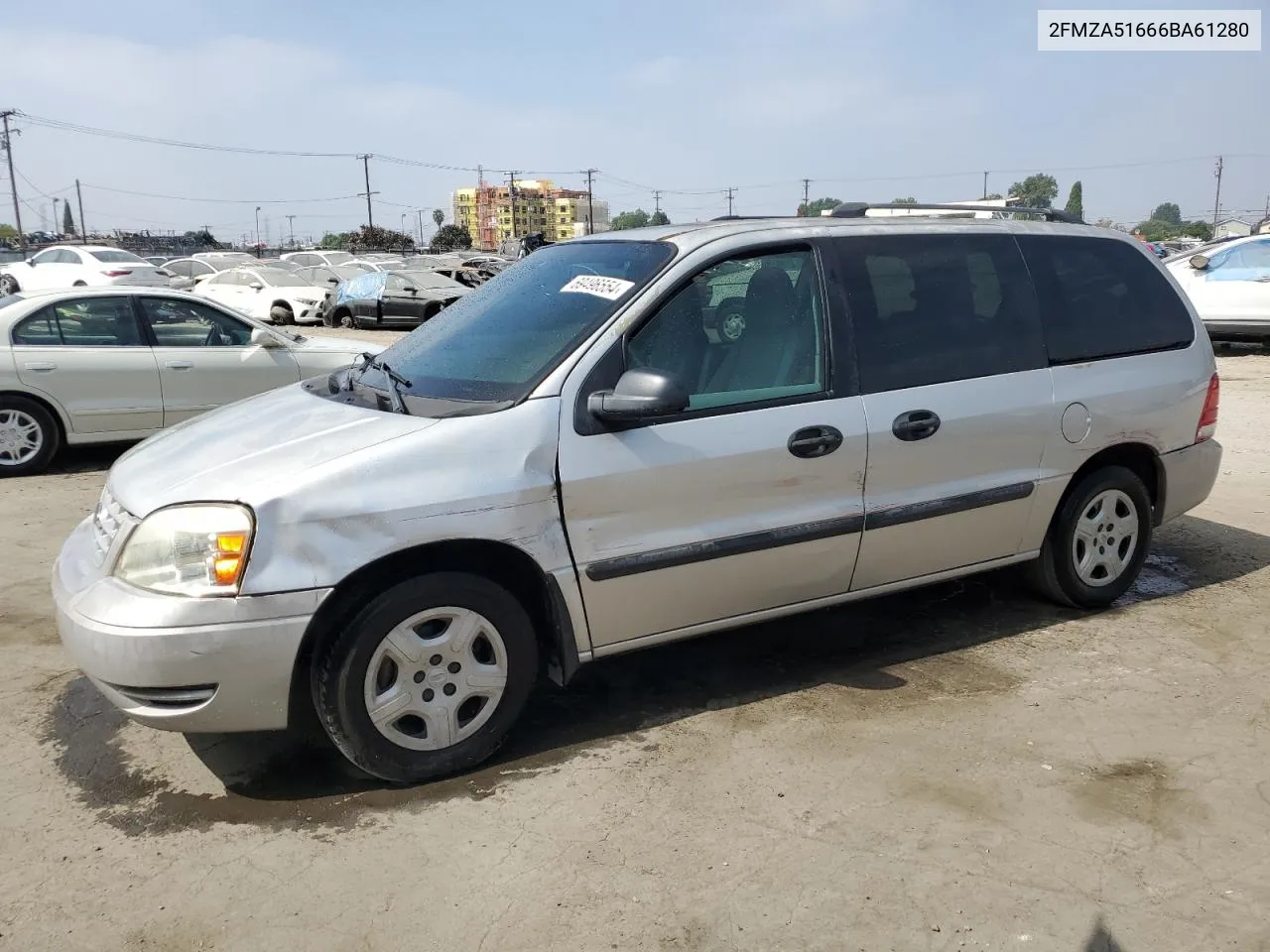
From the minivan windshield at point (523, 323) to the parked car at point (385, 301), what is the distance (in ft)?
62.8

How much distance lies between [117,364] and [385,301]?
15275 millimetres

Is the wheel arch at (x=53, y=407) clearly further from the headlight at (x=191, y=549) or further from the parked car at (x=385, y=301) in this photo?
the parked car at (x=385, y=301)

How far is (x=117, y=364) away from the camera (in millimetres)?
8180

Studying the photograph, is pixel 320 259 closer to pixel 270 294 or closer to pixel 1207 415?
pixel 270 294

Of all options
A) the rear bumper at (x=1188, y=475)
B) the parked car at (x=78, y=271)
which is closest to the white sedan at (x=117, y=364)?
the rear bumper at (x=1188, y=475)

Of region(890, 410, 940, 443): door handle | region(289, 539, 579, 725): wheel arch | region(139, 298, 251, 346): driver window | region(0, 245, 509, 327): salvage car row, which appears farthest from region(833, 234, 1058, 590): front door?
region(0, 245, 509, 327): salvage car row

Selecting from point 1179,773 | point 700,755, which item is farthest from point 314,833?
point 1179,773

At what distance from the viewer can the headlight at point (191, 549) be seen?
3062 mm

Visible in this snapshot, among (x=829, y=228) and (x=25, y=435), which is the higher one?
(x=829, y=228)

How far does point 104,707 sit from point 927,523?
3281 millimetres

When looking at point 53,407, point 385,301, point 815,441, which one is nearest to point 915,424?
point 815,441

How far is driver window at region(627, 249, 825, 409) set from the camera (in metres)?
3.71

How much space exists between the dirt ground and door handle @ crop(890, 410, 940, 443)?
0.98m

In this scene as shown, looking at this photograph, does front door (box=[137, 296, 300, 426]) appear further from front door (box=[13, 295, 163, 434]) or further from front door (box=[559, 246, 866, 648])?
front door (box=[559, 246, 866, 648])
